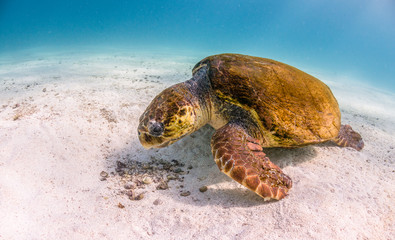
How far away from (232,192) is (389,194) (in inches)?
70.8

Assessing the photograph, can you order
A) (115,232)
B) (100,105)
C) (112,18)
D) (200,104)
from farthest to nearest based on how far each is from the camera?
(112,18), (100,105), (200,104), (115,232)

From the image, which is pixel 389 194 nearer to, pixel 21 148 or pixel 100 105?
pixel 21 148

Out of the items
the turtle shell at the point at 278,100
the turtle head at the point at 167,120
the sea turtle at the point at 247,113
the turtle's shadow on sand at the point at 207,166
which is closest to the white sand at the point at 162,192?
the turtle's shadow on sand at the point at 207,166

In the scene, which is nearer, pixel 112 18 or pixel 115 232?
pixel 115 232

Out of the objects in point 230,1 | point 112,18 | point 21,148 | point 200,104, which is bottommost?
point 21,148

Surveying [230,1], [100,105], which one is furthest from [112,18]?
[100,105]

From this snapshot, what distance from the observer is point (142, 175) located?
2541 mm

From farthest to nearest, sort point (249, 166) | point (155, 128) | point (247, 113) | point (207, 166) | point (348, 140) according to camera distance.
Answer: point (348, 140) → point (207, 166) → point (247, 113) → point (155, 128) → point (249, 166)

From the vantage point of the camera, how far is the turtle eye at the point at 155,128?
92.7 inches

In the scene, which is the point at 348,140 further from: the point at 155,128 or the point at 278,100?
the point at 155,128

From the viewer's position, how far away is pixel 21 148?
2.44m

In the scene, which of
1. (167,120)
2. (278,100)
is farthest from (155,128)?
(278,100)

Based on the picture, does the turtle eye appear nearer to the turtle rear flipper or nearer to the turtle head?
the turtle head

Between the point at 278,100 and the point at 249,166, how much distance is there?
121cm
